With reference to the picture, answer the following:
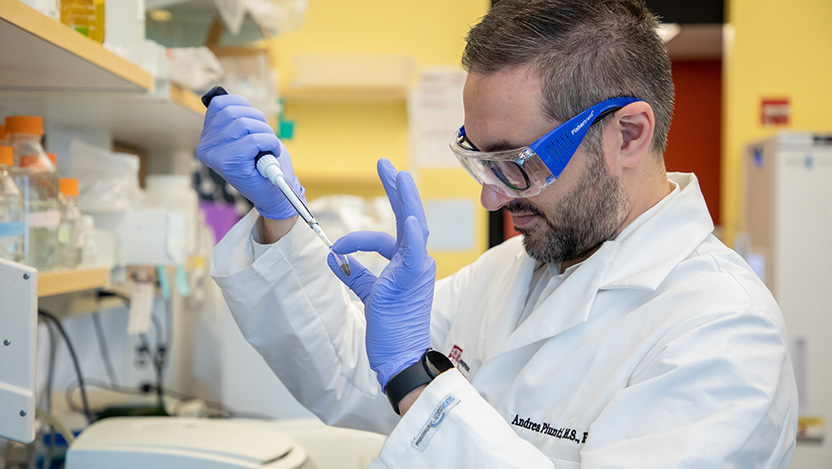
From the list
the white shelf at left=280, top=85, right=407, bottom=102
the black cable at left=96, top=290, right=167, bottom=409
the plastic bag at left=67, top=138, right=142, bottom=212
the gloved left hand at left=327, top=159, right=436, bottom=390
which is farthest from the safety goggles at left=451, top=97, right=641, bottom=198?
the white shelf at left=280, top=85, right=407, bottom=102

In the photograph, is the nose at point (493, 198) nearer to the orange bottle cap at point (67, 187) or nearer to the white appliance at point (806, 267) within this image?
the orange bottle cap at point (67, 187)

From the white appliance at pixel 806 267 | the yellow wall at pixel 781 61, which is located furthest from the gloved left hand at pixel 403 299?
the yellow wall at pixel 781 61

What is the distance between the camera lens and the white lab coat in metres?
0.86

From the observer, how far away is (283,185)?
101 centimetres

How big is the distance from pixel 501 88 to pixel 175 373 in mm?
1608

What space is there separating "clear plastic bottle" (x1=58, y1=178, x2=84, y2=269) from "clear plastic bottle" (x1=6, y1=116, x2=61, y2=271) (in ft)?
0.08

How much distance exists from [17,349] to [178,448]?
49cm

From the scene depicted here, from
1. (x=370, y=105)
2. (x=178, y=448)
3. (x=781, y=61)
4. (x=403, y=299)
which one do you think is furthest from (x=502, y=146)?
(x=781, y=61)

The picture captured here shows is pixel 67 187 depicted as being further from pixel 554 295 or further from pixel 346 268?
pixel 554 295

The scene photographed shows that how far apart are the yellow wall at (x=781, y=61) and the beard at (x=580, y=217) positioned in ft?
10.5

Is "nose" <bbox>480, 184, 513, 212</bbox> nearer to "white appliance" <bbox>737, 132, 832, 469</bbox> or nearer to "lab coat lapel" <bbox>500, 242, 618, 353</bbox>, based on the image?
"lab coat lapel" <bbox>500, 242, 618, 353</bbox>

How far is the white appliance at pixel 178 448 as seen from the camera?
1237 mm

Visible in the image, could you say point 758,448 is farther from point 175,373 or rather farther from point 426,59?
point 426,59

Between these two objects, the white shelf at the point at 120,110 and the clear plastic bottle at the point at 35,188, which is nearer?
the clear plastic bottle at the point at 35,188
